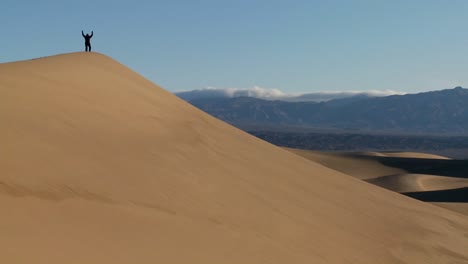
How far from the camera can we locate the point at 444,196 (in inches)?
1139

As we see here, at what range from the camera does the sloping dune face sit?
5.52 m

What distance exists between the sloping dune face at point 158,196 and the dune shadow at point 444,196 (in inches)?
632

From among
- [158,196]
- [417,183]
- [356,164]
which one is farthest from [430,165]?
[158,196]

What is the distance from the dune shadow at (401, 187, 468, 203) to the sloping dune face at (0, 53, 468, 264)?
52.6 ft

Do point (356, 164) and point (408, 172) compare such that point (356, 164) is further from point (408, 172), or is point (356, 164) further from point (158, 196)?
point (158, 196)

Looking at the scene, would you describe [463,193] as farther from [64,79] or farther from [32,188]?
[32,188]

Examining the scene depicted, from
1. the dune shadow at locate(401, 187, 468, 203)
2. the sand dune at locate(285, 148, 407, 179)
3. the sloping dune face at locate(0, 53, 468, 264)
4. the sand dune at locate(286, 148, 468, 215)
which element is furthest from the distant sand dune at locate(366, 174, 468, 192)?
the sloping dune face at locate(0, 53, 468, 264)

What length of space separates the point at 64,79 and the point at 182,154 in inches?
134

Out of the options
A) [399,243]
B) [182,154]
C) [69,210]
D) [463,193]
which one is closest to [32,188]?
[69,210]

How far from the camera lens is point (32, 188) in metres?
5.85

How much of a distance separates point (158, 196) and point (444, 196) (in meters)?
24.8

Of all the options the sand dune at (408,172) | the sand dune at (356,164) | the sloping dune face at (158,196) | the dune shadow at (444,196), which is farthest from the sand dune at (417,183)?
the sloping dune face at (158,196)

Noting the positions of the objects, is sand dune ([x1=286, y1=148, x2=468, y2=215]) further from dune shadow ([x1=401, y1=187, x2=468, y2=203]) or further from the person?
the person

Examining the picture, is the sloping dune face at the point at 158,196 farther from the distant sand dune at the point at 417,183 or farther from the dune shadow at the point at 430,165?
the dune shadow at the point at 430,165
